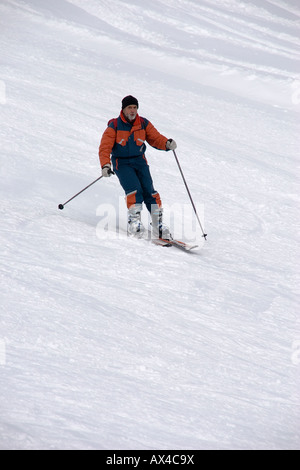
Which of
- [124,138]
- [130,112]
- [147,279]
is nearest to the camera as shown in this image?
[147,279]

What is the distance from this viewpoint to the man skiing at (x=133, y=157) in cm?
538

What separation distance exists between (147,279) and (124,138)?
167cm

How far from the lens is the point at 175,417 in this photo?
2.97m

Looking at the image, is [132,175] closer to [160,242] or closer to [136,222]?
[136,222]

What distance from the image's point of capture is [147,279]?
4625 millimetres

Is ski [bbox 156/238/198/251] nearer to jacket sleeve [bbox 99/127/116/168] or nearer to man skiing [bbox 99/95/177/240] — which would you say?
man skiing [bbox 99/95/177/240]

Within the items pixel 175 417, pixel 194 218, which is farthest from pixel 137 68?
pixel 175 417

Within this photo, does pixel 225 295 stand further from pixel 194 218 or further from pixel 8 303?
pixel 194 218

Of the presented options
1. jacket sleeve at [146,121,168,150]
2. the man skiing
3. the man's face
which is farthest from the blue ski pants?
the man's face

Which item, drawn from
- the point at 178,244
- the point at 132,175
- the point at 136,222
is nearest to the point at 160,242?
the point at 178,244

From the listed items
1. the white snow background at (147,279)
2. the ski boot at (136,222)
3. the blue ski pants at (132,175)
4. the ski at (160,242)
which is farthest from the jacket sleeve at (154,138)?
the white snow background at (147,279)

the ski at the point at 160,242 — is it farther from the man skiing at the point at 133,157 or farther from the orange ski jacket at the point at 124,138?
the orange ski jacket at the point at 124,138

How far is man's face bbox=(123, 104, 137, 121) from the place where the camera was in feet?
17.5

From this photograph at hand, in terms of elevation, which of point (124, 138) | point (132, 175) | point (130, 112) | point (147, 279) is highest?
point (130, 112)
